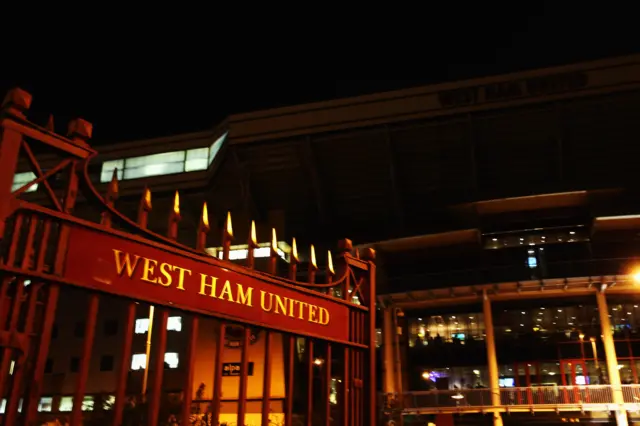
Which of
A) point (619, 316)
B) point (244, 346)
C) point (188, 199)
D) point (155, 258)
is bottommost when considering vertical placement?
point (244, 346)

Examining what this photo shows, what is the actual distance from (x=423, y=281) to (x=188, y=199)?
1807cm

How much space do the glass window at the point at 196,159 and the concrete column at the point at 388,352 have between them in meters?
17.5

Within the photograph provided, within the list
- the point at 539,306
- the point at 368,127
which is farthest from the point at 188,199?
the point at 539,306

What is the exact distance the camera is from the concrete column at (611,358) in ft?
87.2

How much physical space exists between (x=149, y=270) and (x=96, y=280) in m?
0.36

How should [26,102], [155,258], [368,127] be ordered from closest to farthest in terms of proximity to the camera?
1. [26,102]
2. [155,258]
3. [368,127]

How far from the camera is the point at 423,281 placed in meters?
32.6

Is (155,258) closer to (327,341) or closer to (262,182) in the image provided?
(327,341)

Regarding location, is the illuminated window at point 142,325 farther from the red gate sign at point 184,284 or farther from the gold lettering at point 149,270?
the gold lettering at point 149,270

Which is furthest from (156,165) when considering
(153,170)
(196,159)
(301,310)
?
(301,310)

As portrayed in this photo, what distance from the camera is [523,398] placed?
92.8 ft

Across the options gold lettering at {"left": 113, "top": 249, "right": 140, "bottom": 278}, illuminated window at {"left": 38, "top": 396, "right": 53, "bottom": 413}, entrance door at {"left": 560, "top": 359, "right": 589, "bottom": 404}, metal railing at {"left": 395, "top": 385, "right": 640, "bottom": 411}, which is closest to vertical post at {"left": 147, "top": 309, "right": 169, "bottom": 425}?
gold lettering at {"left": 113, "top": 249, "right": 140, "bottom": 278}

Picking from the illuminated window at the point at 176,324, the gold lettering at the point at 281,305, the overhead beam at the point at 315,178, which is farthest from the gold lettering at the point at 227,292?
the overhead beam at the point at 315,178

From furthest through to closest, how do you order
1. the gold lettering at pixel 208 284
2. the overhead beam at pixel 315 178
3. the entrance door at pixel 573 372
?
the overhead beam at pixel 315 178
the entrance door at pixel 573 372
the gold lettering at pixel 208 284
